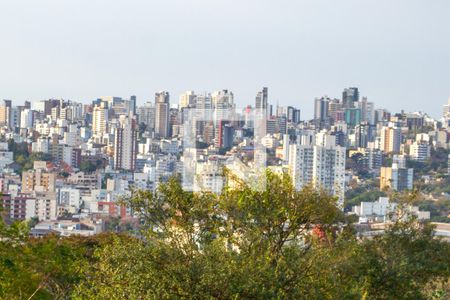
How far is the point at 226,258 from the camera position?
7391 mm

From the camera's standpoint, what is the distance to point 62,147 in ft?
204

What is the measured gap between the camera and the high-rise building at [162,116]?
73.1 m

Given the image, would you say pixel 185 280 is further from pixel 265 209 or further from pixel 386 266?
pixel 386 266

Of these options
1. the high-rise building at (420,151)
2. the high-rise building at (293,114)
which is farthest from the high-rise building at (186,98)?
the high-rise building at (420,151)

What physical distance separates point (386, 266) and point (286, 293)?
2323 millimetres

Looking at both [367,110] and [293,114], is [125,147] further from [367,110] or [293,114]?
[367,110]

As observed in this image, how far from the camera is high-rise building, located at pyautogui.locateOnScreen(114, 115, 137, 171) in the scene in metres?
64.1

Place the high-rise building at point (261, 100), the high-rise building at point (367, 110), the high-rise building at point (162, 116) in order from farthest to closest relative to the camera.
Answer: the high-rise building at point (367, 110)
the high-rise building at point (162, 116)
the high-rise building at point (261, 100)

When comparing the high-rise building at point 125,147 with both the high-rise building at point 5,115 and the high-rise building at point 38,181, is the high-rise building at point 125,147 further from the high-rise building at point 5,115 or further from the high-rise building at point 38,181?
the high-rise building at point 5,115

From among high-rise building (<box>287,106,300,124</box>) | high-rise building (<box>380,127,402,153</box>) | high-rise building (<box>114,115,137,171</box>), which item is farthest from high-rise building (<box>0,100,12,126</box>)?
high-rise building (<box>380,127,402,153</box>)

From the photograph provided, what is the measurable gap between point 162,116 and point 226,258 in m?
66.6

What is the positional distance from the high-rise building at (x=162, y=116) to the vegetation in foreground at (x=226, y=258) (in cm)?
6287

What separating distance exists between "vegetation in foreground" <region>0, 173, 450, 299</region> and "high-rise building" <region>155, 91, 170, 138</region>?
2475 inches

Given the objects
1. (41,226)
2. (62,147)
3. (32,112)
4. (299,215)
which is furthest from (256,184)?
(32,112)
